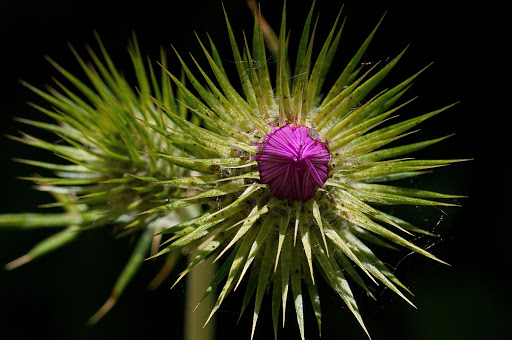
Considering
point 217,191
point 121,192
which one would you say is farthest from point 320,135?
point 121,192

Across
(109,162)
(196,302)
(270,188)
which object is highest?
(109,162)

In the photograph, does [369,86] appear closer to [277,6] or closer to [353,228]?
[353,228]

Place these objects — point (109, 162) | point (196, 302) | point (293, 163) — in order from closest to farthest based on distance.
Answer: point (293, 163)
point (109, 162)
point (196, 302)

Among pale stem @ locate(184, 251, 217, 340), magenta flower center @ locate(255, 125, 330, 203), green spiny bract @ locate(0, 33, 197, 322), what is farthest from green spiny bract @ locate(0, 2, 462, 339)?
pale stem @ locate(184, 251, 217, 340)

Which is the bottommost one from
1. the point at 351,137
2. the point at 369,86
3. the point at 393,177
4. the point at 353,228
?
the point at 353,228

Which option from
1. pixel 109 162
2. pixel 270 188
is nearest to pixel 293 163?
pixel 270 188

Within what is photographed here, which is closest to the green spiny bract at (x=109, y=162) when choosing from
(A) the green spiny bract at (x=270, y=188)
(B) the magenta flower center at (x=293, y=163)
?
(A) the green spiny bract at (x=270, y=188)

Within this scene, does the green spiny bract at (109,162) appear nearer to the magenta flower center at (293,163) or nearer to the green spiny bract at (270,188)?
the green spiny bract at (270,188)

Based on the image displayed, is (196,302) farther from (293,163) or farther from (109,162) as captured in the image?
(293,163)
